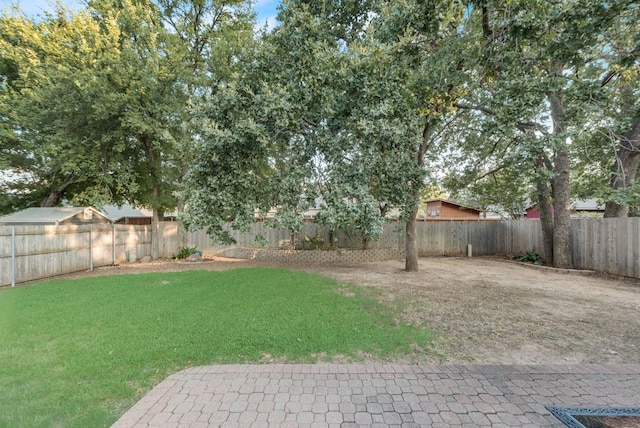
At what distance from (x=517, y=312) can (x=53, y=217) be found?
1282 centimetres

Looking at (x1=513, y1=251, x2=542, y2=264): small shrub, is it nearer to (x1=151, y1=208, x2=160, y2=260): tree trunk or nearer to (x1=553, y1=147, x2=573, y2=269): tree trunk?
(x1=553, y1=147, x2=573, y2=269): tree trunk

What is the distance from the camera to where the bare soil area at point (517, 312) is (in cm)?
357

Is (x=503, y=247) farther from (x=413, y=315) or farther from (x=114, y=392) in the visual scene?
(x=114, y=392)

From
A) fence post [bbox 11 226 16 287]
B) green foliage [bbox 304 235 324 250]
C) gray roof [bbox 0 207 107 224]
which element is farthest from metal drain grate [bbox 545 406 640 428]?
gray roof [bbox 0 207 107 224]

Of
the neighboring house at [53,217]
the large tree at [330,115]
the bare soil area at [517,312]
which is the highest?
the large tree at [330,115]

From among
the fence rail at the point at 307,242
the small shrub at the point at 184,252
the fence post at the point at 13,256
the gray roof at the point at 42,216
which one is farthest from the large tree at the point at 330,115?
the small shrub at the point at 184,252

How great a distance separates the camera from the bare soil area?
11.7 feet

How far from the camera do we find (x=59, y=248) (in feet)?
29.6

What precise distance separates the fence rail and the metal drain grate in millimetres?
4766

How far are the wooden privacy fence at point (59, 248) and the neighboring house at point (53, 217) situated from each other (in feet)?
2.18

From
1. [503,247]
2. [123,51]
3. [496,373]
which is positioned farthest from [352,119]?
[503,247]

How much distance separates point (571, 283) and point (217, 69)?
12846 millimetres

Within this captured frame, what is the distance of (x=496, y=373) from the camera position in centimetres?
307

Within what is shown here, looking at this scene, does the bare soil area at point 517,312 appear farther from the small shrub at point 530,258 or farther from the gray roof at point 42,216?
the gray roof at point 42,216
